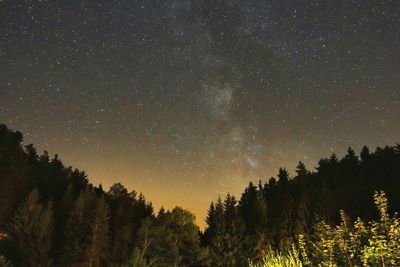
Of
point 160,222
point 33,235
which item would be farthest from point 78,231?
point 160,222

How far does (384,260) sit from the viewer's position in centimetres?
1731

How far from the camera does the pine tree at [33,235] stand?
50.9 metres

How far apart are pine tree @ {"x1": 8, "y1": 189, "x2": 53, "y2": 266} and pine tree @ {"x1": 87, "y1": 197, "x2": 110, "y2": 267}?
6.22 m

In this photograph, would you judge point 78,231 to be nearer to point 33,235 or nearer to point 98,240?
point 98,240

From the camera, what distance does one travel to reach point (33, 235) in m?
52.8

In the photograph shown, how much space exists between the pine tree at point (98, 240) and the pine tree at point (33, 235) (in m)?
6.22

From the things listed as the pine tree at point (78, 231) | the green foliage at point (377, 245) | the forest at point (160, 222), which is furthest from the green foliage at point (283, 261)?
the pine tree at point (78, 231)

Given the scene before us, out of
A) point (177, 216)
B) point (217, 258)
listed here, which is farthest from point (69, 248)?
point (217, 258)

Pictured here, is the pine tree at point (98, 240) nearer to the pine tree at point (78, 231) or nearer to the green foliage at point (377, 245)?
the pine tree at point (78, 231)

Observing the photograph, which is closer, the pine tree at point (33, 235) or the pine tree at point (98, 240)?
the pine tree at point (33, 235)

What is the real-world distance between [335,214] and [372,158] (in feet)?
101

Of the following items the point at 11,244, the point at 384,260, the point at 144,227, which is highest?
the point at 144,227

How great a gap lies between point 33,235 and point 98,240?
925 centimetres

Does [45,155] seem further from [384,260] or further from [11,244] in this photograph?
[384,260]
